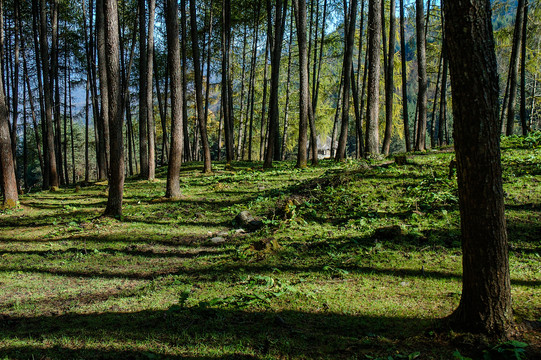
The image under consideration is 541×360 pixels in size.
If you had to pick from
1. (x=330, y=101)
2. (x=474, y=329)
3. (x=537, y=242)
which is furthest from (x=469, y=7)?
(x=330, y=101)

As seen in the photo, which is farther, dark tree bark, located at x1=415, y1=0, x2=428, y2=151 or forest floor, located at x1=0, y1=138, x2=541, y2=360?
dark tree bark, located at x1=415, y1=0, x2=428, y2=151

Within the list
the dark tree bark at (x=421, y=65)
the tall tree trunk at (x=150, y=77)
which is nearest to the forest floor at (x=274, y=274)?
the dark tree bark at (x=421, y=65)

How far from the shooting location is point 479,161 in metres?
2.77

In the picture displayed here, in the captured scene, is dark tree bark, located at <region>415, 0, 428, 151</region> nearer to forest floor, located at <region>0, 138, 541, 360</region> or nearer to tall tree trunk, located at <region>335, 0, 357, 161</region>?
tall tree trunk, located at <region>335, 0, 357, 161</region>

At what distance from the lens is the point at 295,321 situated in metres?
3.68

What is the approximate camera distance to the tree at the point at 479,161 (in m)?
2.72

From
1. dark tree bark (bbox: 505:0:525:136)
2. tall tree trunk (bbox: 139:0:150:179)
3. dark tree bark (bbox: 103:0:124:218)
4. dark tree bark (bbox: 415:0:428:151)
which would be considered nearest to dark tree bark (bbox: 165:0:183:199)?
dark tree bark (bbox: 103:0:124:218)

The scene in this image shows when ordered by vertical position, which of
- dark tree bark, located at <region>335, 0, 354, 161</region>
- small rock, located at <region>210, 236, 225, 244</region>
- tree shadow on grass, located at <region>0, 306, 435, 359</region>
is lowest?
small rock, located at <region>210, 236, 225, 244</region>

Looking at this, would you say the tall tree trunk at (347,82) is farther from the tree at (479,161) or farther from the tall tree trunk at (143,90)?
the tree at (479,161)

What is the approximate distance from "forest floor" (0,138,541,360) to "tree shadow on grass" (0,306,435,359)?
A: 2 cm

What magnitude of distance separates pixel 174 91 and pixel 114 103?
2.04m

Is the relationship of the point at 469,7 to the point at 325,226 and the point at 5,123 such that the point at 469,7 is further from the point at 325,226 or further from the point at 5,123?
the point at 5,123

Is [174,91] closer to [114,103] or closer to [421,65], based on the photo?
[114,103]

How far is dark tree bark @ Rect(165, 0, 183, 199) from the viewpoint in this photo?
10.4m
